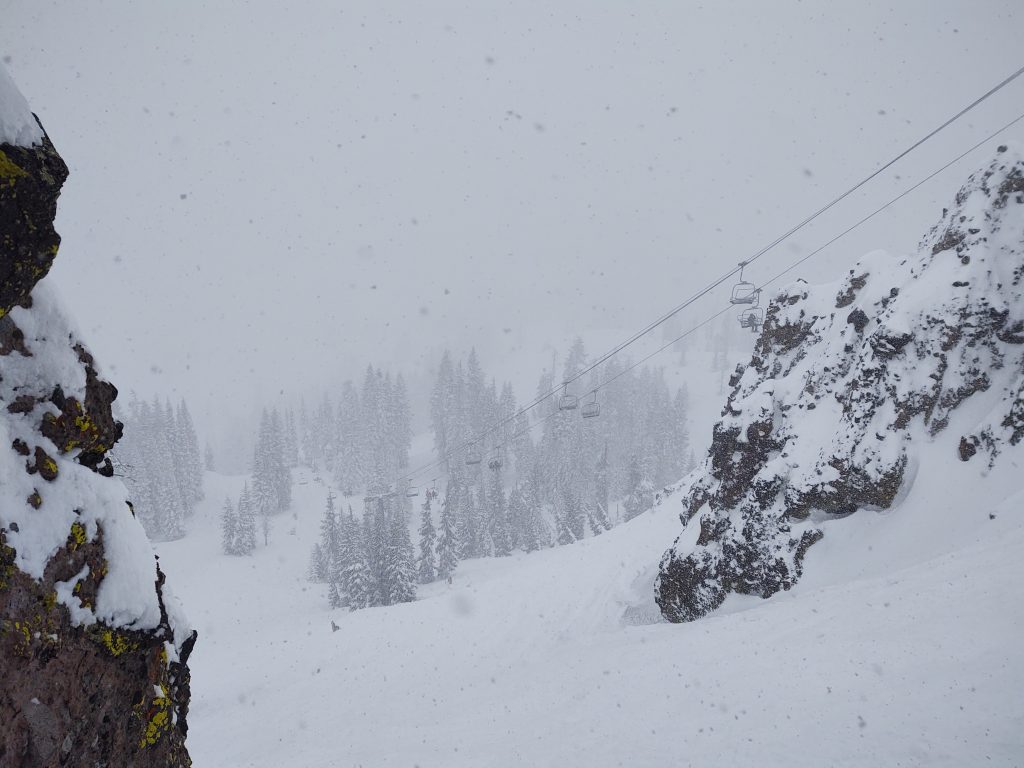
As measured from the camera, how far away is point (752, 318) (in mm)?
17203

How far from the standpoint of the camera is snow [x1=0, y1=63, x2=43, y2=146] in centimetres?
355

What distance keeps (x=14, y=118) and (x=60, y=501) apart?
114 inches

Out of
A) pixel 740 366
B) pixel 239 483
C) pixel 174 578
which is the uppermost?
pixel 239 483

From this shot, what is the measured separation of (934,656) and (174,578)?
5890cm

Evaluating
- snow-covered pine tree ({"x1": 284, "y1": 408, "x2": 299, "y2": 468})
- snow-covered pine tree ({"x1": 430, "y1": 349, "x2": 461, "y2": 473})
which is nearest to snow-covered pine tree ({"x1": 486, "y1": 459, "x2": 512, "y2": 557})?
snow-covered pine tree ({"x1": 430, "y1": 349, "x2": 461, "y2": 473})

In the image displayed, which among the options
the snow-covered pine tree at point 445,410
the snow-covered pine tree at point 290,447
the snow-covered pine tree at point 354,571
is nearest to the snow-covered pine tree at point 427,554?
the snow-covered pine tree at point 354,571

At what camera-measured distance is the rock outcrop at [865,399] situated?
12305 mm

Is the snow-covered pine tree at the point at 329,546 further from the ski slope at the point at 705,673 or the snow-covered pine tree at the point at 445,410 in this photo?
the ski slope at the point at 705,673

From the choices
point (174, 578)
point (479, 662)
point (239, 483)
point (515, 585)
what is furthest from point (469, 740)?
point (239, 483)

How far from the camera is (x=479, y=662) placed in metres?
16.8

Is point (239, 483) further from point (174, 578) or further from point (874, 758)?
point (874, 758)

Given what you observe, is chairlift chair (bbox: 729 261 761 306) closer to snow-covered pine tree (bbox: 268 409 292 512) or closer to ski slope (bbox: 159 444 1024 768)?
ski slope (bbox: 159 444 1024 768)

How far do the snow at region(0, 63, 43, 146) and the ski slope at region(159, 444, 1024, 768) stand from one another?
36.7 ft

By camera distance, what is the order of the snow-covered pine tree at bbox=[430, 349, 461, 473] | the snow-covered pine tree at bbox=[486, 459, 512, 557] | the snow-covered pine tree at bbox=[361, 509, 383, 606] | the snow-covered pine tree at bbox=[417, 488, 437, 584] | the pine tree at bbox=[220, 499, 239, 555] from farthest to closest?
the snow-covered pine tree at bbox=[430, 349, 461, 473] → the pine tree at bbox=[220, 499, 239, 555] → the snow-covered pine tree at bbox=[486, 459, 512, 557] → the snow-covered pine tree at bbox=[417, 488, 437, 584] → the snow-covered pine tree at bbox=[361, 509, 383, 606]
